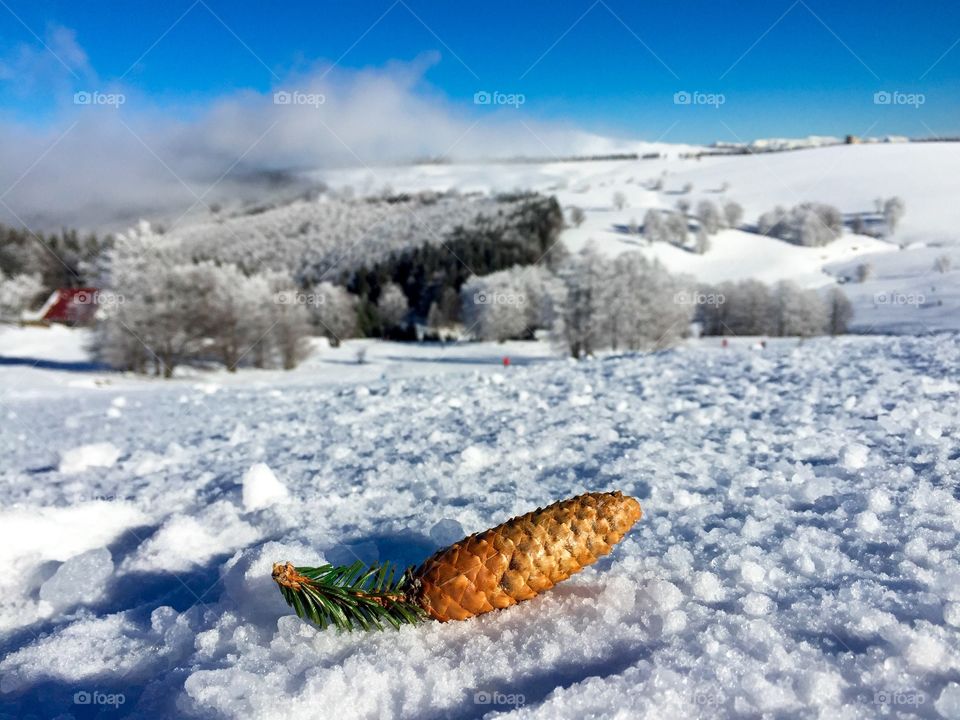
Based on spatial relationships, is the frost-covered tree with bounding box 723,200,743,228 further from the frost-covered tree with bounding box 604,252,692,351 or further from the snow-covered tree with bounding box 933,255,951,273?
the snow-covered tree with bounding box 933,255,951,273

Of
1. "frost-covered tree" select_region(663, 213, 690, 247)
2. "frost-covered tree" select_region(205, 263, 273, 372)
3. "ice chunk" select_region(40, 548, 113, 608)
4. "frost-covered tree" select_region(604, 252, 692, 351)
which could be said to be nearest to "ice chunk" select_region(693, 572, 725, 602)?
"ice chunk" select_region(40, 548, 113, 608)

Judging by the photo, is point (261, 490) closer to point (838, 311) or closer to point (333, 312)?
point (838, 311)

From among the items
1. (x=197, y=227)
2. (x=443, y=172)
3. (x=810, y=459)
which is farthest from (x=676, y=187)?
(x=810, y=459)

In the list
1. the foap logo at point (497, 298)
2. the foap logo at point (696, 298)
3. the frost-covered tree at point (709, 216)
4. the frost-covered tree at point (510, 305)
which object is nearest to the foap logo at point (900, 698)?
Answer: the foap logo at point (696, 298)

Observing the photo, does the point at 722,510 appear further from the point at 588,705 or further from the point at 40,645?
the point at 40,645

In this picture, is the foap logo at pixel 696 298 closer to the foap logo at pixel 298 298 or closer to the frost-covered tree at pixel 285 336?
the frost-covered tree at pixel 285 336

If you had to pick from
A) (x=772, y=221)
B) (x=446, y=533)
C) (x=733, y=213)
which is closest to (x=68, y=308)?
(x=733, y=213)
